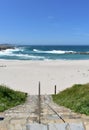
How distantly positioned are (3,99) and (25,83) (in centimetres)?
1297

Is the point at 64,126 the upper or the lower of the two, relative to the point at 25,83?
upper

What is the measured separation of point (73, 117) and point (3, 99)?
4.73 metres

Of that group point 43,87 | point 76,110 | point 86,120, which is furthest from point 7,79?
point 86,120

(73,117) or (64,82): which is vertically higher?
(73,117)

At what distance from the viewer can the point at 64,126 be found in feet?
18.5

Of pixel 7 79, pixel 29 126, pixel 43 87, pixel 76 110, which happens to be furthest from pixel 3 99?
pixel 7 79

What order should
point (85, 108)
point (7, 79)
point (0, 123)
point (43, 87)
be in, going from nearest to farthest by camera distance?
1. point (0, 123)
2. point (85, 108)
3. point (43, 87)
4. point (7, 79)

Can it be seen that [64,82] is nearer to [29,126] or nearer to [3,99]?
[3,99]

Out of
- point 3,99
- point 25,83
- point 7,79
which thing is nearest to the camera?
point 3,99

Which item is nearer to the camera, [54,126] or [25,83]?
[54,126]

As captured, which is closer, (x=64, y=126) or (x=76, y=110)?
(x=64, y=126)

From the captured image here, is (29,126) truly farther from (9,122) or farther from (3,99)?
(3,99)

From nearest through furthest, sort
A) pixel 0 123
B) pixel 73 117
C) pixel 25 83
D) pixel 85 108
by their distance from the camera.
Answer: pixel 0 123
pixel 73 117
pixel 85 108
pixel 25 83

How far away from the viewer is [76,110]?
26.9 ft
